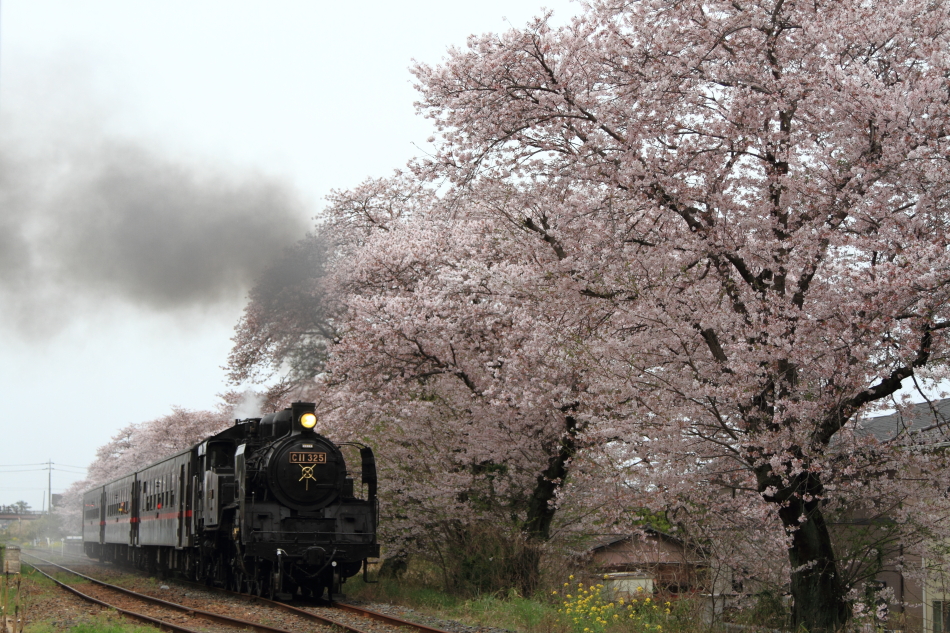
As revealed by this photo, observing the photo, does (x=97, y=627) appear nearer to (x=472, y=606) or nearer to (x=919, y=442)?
(x=472, y=606)

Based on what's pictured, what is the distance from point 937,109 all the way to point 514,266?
8.16 meters

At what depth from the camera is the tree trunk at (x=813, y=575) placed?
404 inches

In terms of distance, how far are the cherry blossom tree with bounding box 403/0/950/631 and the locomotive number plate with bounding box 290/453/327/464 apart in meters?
4.67

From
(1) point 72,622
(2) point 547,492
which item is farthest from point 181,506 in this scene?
(2) point 547,492

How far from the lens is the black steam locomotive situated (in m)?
13.3

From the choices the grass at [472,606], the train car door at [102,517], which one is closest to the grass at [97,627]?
the grass at [472,606]

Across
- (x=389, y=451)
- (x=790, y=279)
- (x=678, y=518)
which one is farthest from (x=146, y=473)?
(x=790, y=279)

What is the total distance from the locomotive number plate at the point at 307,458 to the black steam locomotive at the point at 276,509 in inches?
0.7

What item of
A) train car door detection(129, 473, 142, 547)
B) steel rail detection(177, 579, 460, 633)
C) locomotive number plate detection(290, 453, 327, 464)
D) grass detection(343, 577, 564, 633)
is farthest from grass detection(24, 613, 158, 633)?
train car door detection(129, 473, 142, 547)

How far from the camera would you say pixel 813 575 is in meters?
10.4

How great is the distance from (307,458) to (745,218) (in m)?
7.77

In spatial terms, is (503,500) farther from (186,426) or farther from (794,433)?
(186,426)

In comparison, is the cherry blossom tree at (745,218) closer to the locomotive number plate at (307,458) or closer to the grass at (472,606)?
the grass at (472,606)

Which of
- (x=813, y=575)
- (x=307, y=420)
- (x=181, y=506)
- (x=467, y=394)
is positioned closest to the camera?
(x=813, y=575)
